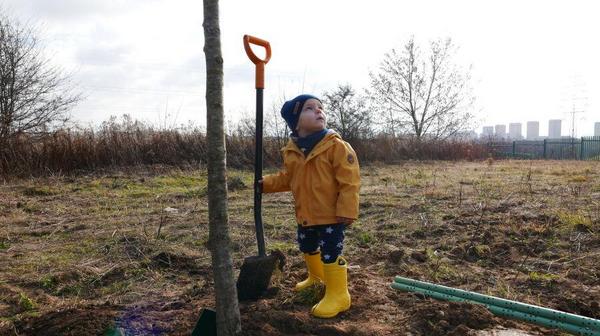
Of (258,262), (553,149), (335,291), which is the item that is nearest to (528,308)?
(335,291)

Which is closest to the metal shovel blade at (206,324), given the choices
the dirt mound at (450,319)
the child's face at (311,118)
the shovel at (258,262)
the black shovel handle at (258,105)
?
the shovel at (258,262)

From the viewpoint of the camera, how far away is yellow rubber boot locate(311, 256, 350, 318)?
2852 millimetres

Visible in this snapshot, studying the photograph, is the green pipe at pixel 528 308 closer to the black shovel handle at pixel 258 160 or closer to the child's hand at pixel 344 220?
the child's hand at pixel 344 220

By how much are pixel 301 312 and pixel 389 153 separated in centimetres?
1734

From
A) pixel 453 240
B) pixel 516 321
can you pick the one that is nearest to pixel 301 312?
pixel 516 321

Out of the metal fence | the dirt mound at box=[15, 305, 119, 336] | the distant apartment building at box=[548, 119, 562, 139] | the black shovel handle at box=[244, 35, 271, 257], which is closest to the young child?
the black shovel handle at box=[244, 35, 271, 257]

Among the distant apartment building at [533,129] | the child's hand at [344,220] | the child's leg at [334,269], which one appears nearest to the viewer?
the child's hand at [344,220]

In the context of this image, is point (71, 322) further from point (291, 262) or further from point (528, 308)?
point (528, 308)

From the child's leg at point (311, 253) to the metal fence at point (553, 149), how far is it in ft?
97.2

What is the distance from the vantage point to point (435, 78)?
31.0 meters

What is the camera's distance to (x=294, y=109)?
10.2 feet

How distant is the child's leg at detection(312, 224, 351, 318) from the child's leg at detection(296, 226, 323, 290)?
211mm

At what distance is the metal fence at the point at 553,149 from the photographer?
103 ft

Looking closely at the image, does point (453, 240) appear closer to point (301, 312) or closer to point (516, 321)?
point (516, 321)
